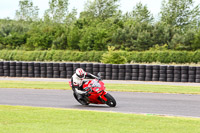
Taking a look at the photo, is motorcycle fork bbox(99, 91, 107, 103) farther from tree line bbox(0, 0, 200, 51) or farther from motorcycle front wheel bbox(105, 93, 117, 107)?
tree line bbox(0, 0, 200, 51)

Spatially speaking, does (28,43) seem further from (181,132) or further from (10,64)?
(181,132)

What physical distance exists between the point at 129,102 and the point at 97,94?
1.88 m

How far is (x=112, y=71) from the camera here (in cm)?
2306

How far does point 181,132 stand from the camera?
7.89 m

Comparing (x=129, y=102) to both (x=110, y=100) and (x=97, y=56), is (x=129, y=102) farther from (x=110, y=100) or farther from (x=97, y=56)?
(x=97, y=56)

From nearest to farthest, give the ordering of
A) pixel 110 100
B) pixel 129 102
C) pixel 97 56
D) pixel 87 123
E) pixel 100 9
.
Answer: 1. pixel 87 123
2. pixel 110 100
3. pixel 129 102
4. pixel 97 56
5. pixel 100 9

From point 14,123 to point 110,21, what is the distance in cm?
5001

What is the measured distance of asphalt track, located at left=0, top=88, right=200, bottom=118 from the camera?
1179 cm

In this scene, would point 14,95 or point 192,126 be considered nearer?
point 192,126

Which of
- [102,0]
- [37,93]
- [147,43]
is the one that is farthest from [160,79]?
[102,0]

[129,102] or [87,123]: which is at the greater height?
[87,123]

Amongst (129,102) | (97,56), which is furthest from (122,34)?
(129,102)

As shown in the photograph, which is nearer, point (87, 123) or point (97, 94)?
point (87, 123)

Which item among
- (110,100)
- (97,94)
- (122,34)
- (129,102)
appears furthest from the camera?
(122,34)
